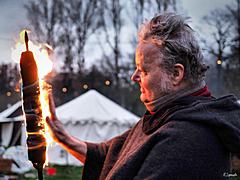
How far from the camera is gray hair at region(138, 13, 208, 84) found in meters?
1.21

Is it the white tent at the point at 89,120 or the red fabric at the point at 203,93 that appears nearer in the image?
the red fabric at the point at 203,93

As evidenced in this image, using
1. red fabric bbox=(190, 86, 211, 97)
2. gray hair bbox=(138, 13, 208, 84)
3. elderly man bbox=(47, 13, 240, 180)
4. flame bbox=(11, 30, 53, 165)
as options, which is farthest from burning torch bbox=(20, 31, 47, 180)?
red fabric bbox=(190, 86, 211, 97)

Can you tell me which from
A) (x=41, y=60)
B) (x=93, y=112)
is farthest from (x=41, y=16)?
(x=41, y=60)

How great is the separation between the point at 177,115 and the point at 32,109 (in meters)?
0.49

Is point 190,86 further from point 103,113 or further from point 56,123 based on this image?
point 103,113

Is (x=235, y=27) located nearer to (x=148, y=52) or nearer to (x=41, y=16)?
(x=41, y=16)

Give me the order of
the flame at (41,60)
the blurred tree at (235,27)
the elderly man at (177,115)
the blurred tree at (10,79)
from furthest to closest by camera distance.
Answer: the blurred tree at (235,27) → the blurred tree at (10,79) → the flame at (41,60) → the elderly man at (177,115)

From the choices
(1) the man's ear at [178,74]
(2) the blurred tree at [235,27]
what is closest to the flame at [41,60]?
(1) the man's ear at [178,74]

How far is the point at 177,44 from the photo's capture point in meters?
1.21

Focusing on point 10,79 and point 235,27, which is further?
point 235,27

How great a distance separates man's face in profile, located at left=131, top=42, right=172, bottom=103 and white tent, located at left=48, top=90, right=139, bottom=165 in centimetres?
943

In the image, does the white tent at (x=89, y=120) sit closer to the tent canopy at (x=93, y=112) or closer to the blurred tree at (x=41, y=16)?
the tent canopy at (x=93, y=112)

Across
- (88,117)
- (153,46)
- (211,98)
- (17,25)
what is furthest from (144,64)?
(88,117)

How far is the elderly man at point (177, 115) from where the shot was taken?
1123 millimetres
